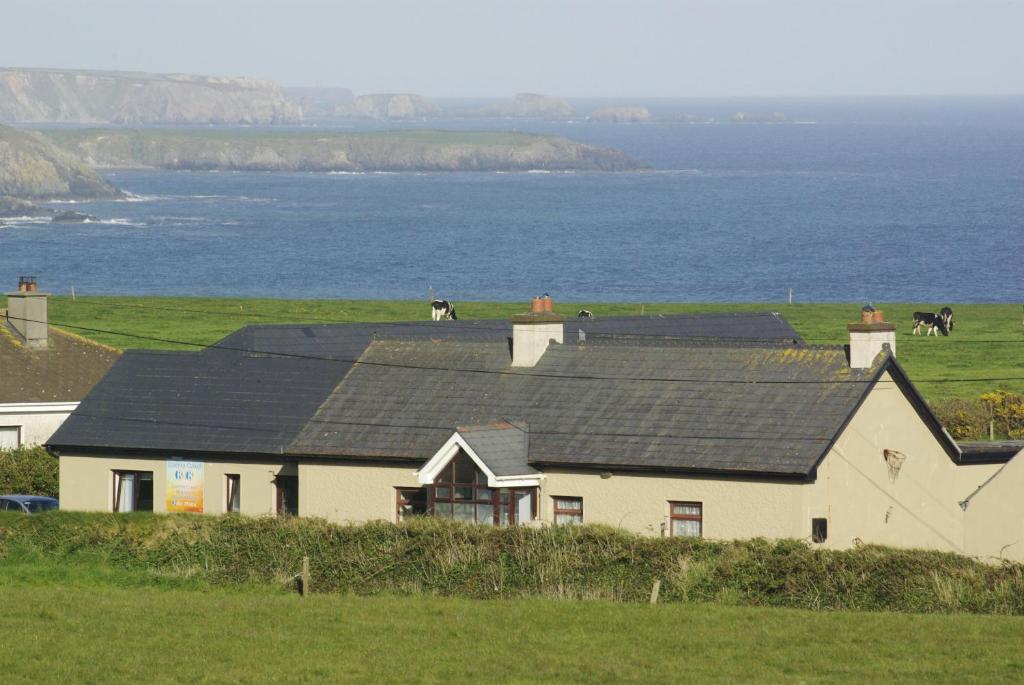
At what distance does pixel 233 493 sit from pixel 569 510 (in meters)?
7.68

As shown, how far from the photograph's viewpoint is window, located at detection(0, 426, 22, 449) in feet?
159

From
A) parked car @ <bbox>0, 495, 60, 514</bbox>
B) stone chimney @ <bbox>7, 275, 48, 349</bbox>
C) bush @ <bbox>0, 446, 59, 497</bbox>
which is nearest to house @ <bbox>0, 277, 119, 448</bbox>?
stone chimney @ <bbox>7, 275, 48, 349</bbox>

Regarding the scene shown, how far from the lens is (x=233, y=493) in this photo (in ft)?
127

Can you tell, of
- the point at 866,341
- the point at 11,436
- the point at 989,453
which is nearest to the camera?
the point at 866,341

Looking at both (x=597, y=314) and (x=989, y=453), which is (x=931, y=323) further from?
(x=989, y=453)

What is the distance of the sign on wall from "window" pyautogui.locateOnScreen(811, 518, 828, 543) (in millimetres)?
12708

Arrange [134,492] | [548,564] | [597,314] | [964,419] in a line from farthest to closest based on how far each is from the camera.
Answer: [597,314]
[964,419]
[134,492]
[548,564]

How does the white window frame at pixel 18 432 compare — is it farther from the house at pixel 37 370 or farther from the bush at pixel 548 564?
the bush at pixel 548 564

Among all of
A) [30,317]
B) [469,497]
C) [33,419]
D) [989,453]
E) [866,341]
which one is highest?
[30,317]

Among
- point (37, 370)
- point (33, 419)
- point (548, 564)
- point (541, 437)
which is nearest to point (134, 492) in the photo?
point (541, 437)

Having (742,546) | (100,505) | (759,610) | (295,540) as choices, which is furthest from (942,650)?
(100,505)

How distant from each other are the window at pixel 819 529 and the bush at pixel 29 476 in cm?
1765

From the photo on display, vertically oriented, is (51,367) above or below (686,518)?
above

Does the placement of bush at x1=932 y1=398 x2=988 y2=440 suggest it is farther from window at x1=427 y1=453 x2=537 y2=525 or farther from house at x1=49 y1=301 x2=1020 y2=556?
window at x1=427 y1=453 x2=537 y2=525
